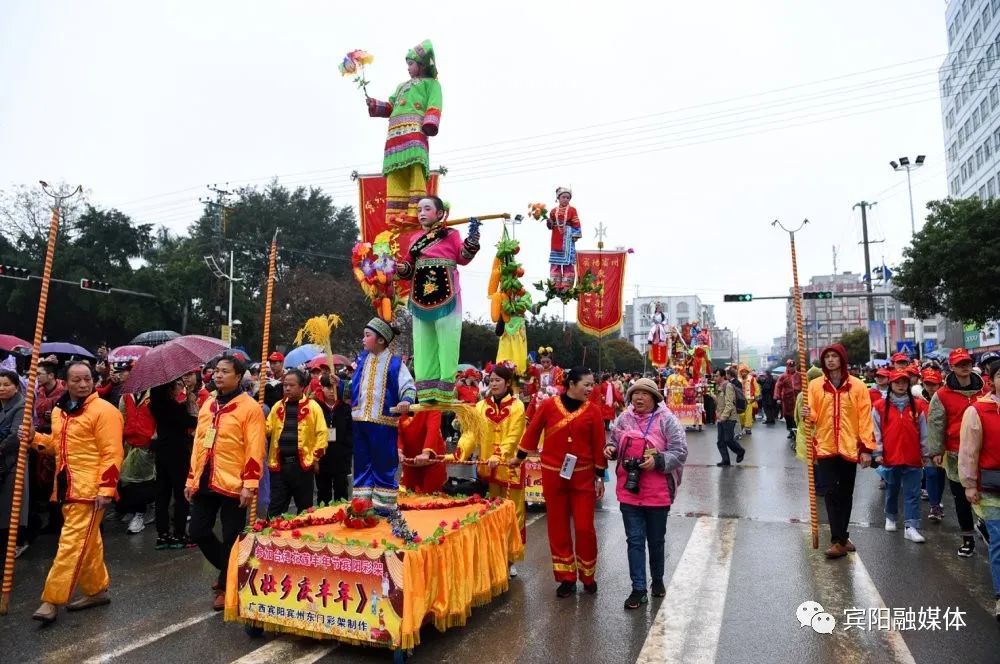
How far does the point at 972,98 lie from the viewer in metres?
43.1

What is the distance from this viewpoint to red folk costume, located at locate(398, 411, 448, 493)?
18.2 feet

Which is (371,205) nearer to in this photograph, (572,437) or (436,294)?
(436,294)

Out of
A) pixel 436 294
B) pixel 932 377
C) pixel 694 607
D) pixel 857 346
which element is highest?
pixel 857 346

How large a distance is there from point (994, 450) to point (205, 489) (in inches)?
214

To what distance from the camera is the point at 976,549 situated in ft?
21.0

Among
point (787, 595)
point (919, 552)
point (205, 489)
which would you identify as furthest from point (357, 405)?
point (919, 552)

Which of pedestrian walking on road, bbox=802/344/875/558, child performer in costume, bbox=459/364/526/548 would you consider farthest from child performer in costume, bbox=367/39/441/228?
pedestrian walking on road, bbox=802/344/875/558

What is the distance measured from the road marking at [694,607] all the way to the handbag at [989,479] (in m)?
1.92

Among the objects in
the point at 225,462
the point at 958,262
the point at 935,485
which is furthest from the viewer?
the point at 958,262

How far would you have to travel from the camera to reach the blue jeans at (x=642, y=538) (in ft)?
16.2

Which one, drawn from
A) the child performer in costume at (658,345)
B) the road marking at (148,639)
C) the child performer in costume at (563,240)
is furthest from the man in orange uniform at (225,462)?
the child performer in costume at (658,345)

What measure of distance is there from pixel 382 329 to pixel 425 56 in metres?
2.88

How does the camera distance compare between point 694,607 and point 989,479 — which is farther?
point 694,607

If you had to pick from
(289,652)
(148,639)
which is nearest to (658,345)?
(289,652)
